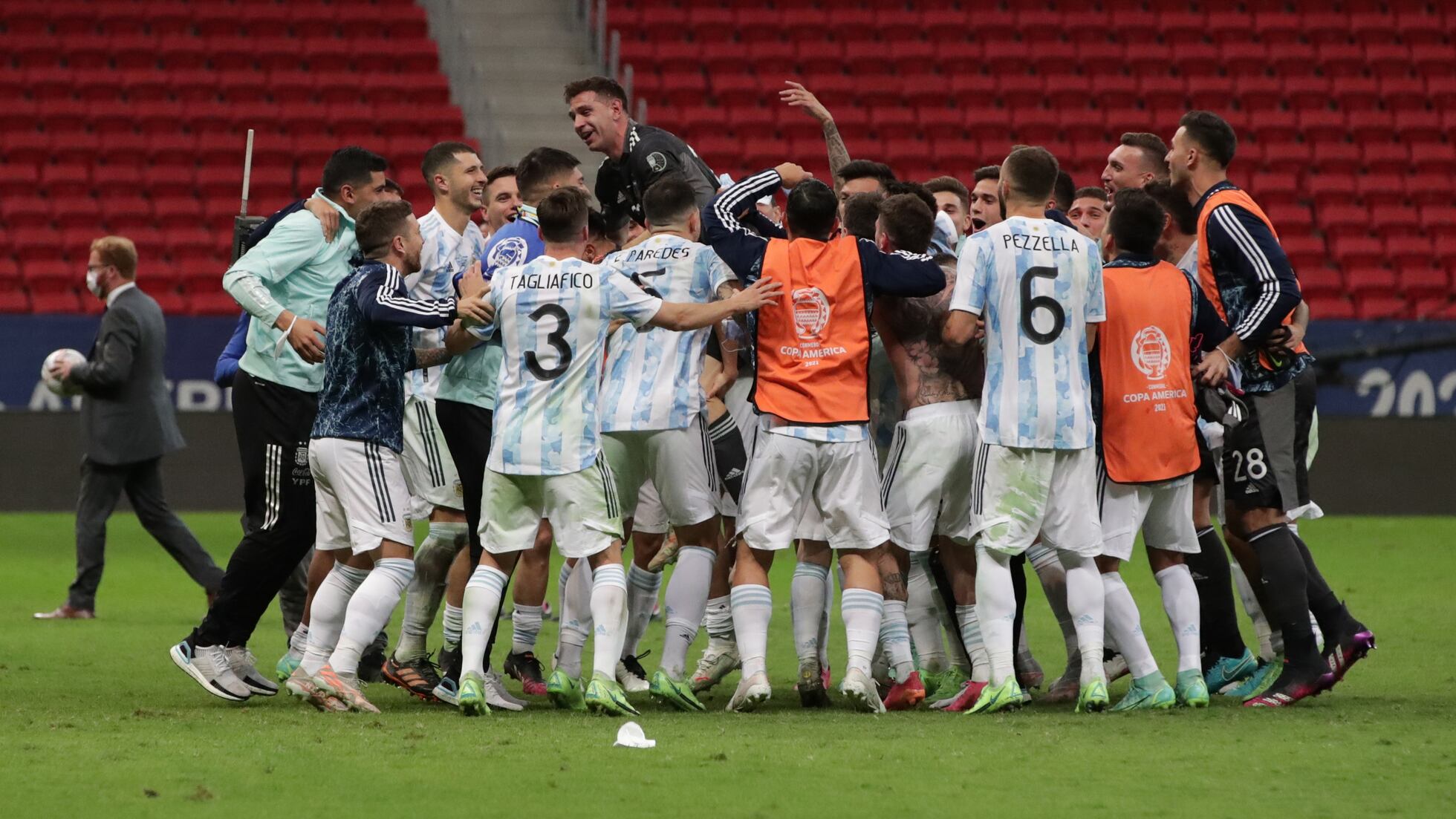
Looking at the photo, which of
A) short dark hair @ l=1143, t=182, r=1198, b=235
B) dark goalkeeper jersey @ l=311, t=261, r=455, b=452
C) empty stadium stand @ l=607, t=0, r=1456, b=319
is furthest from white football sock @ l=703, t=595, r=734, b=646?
empty stadium stand @ l=607, t=0, r=1456, b=319

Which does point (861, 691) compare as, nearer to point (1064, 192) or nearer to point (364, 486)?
point (364, 486)

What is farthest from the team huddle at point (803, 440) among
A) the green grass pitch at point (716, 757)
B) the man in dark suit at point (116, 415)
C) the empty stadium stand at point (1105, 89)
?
the empty stadium stand at point (1105, 89)

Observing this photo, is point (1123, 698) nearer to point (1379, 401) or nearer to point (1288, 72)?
point (1379, 401)

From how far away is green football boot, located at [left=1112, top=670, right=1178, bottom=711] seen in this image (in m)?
6.30

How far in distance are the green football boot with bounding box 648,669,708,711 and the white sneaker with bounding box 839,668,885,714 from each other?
0.57 metres

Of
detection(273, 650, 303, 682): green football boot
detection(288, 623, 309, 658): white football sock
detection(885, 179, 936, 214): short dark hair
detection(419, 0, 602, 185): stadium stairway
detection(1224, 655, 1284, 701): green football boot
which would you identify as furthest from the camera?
detection(419, 0, 602, 185): stadium stairway

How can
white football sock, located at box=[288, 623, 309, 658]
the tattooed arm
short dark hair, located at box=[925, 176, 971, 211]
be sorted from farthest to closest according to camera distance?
1. short dark hair, located at box=[925, 176, 971, 211]
2. the tattooed arm
3. white football sock, located at box=[288, 623, 309, 658]

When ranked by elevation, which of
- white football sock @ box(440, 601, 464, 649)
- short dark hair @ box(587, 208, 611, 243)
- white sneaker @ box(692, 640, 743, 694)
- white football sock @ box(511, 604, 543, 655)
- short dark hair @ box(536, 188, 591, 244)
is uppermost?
short dark hair @ box(587, 208, 611, 243)

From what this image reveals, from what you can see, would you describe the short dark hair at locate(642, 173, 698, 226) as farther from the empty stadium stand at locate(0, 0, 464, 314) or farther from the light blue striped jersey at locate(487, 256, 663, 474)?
the empty stadium stand at locate(0, 0, 464, 314)

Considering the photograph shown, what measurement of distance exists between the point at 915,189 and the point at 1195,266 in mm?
1193

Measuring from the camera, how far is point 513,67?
68.4 ft

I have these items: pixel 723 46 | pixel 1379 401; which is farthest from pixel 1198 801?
pixel 723 46

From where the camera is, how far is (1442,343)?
15.8m

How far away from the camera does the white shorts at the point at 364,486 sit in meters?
6.32
